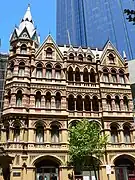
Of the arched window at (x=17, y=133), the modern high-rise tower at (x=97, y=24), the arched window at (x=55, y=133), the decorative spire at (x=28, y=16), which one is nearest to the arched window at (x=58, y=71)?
the arched window at (x=55, y=133)

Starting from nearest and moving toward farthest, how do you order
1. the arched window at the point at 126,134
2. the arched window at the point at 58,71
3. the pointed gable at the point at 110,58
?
the arched window at the point at 126,134 < the arched window at the point at 58,71 < the pointed gable at the point at 110,58

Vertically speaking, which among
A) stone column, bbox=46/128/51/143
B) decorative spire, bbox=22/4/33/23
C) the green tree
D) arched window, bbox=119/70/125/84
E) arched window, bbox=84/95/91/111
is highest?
decorative spire, bbox=22/4/33/23

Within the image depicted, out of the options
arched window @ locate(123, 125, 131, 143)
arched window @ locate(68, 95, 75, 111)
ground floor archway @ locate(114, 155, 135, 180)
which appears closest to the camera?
ground floor archway @ locate(114, 155, 135, 180)

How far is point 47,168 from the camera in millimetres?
33375

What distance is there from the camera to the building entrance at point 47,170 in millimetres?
33000

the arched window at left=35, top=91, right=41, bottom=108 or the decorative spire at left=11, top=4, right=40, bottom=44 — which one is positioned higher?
the decorative spire at left=11, top=4, right=40, bottom=44

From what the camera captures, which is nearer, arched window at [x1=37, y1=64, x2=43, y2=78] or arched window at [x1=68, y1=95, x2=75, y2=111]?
arched window at [x1=68, y1=95, x2=75, y2=111]

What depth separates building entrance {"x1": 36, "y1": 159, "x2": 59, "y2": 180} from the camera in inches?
1299

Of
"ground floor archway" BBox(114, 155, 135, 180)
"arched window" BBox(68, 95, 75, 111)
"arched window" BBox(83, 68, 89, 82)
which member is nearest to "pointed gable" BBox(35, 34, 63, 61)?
"arched window" BBox(83, 68, 89, 82)

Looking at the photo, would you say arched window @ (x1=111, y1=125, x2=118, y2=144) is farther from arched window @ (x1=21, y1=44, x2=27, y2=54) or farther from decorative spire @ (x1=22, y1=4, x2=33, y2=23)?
decorative spire @ (x1=22, y1=4, x2=33, y2=23)

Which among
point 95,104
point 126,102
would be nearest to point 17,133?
point 95,104

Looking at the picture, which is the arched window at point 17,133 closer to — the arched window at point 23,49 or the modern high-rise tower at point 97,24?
the arched window at point 23,49

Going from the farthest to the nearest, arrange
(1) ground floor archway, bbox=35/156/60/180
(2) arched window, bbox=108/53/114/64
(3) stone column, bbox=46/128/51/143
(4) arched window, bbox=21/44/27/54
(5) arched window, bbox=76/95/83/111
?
(2) arched window, bbox=108/53/114/64, (4) arched window, bbox=21/44/27/54, (5) arched window, bbox=76/95/83/111, (3) stone column, bbox=46/128/51/143, (1) ground floor archway, bbox=35/156/60/180

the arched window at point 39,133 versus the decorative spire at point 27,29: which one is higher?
the decorative spire at point 27,29
